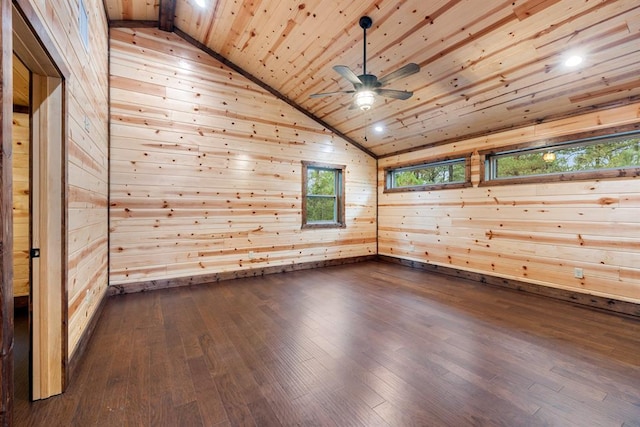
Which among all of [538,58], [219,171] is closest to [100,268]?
[219,171]

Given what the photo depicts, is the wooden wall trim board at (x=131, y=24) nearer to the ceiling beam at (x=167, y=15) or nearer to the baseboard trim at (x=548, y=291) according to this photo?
the ceiling beam at (x=167, y=15)

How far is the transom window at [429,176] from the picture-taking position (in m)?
5.05

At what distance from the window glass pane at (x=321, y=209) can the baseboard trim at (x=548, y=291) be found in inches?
78.4

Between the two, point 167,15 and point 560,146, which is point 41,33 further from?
point 560,146

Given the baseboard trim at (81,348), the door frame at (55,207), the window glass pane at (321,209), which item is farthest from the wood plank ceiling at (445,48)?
the baseboard trim at (81,348)

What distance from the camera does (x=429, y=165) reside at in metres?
5.48

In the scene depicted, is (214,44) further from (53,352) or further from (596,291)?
(596,291)

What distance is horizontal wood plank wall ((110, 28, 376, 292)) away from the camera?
3936 mm

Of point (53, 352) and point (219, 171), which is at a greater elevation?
point (219, 171)

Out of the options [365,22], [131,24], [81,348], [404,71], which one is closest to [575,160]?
[404,71]

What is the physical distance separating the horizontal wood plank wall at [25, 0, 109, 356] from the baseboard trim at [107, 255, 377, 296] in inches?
19.3

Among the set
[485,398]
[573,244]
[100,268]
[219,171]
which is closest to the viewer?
[485,398]

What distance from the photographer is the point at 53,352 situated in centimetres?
178

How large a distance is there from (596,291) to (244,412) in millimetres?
4219
